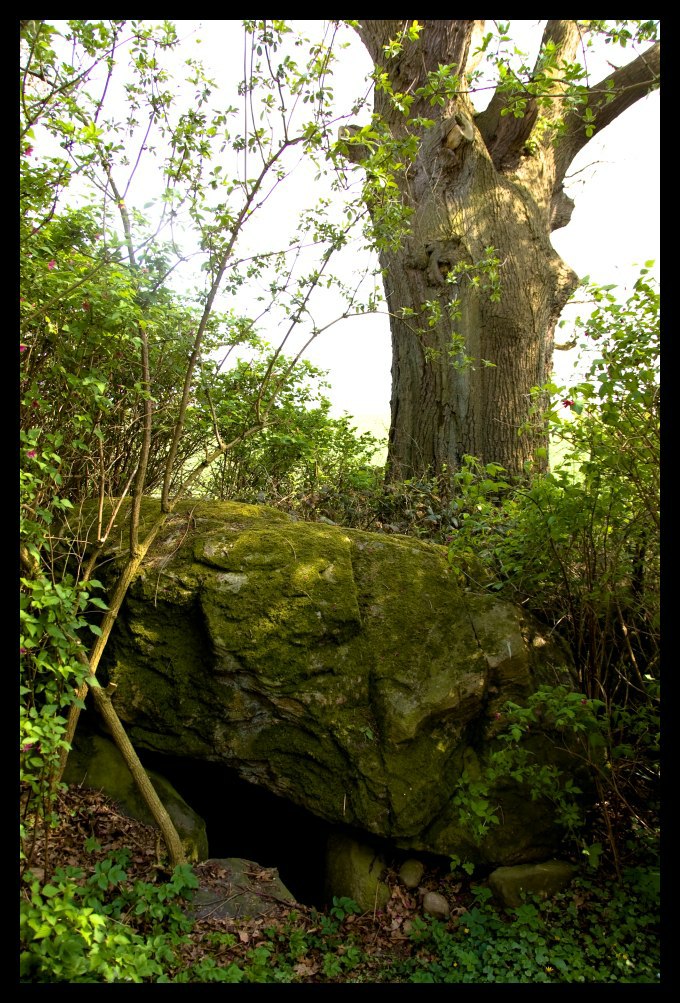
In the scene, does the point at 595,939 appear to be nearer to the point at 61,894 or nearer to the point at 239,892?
the point at 239,892

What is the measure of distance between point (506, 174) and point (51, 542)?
674 cm

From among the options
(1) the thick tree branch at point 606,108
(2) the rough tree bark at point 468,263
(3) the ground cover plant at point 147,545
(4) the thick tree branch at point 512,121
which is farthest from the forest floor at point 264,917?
(4) the thick tree branch at point 512,121

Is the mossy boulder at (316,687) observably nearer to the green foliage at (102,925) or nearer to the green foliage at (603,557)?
the green foliage at (603,557)

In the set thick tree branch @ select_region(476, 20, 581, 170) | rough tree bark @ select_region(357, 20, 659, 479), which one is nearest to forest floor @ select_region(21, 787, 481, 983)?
rough tree bark @ select_region(357, 20, 659, 479)

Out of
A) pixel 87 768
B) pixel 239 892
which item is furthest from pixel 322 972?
pixel 87 768

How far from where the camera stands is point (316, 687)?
3.90 meters

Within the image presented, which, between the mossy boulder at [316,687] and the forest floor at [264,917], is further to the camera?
the mossy boulder at [316,687]

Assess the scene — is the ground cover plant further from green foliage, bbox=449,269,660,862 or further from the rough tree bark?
the rough tree bark

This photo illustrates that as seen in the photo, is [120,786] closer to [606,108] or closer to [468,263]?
[468,263]

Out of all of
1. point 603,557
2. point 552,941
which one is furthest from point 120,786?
point 603,557

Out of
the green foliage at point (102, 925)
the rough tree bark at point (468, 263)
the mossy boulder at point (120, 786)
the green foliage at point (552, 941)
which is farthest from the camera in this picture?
the rough tree bark at point (468, 263)

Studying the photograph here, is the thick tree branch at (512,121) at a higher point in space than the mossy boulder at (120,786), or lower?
higher

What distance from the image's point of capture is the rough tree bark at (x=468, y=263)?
23.0 ft

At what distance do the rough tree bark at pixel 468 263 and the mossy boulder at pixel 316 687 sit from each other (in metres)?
3.07
